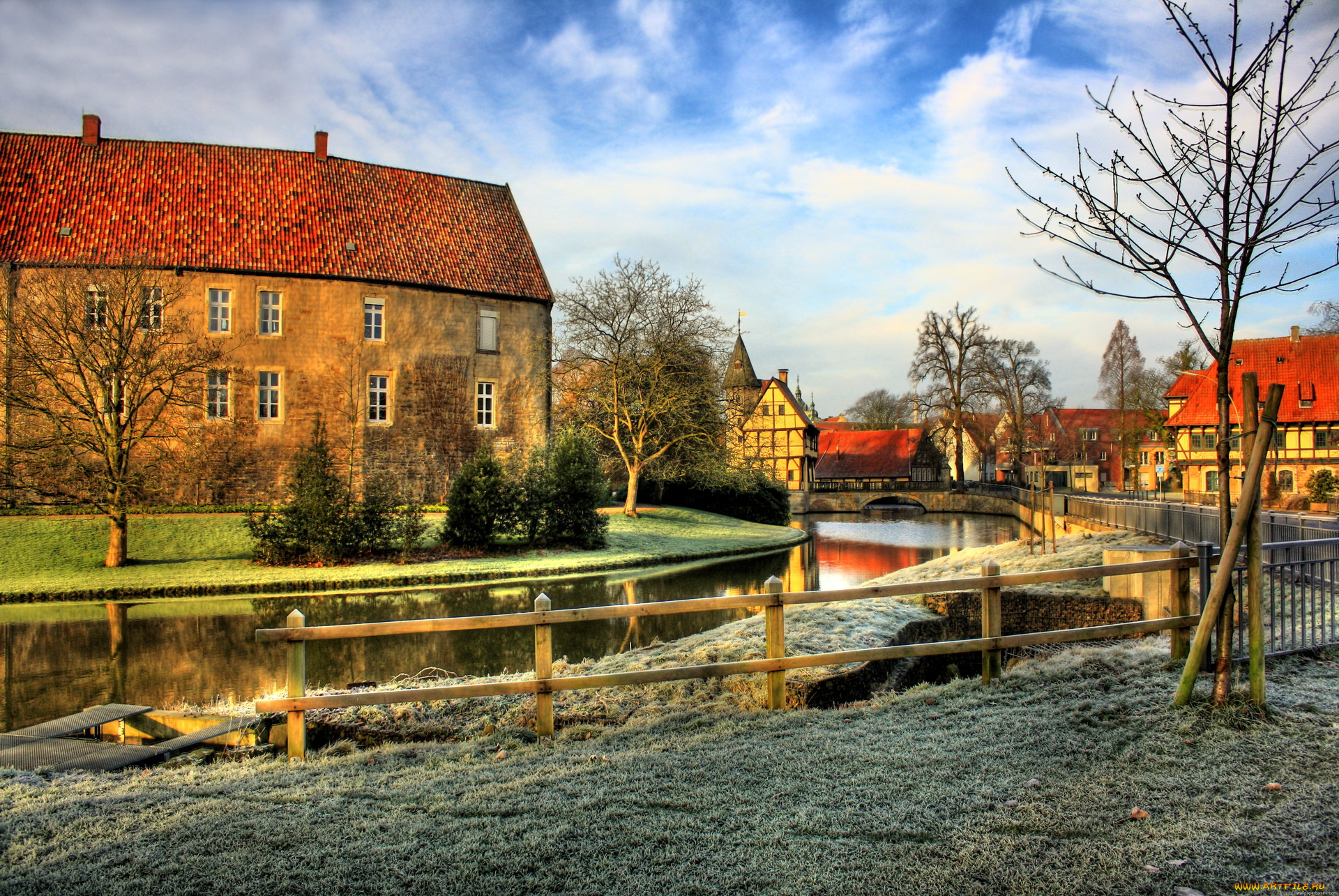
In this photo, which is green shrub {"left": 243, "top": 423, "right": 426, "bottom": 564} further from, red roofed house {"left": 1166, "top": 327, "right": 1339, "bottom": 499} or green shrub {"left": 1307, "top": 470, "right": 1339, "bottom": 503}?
red roofed house {"left": 1166, "top": 327, "right": 1339, "bottom": 499}

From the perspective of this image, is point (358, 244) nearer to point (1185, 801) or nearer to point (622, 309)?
point (622, 309)

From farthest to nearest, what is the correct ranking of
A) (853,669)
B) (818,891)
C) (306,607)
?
(306,607)
(853,669)
(818,891)

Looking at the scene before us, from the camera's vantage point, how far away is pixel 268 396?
30672 mm

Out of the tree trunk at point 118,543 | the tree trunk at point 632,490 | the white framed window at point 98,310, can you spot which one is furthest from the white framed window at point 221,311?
the tree trunk at point 632,490

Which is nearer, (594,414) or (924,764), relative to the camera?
(924,764)

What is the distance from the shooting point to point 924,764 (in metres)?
4.70

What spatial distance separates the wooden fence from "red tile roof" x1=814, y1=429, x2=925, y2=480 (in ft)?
227

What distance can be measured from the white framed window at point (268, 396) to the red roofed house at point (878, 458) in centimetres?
4953

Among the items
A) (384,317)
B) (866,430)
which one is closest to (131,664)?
(384,317)

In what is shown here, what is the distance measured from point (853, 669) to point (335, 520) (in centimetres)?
1667

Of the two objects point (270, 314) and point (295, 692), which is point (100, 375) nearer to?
point (270, 314)

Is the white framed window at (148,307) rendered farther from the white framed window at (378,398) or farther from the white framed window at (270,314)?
the white framed window at (378,398)

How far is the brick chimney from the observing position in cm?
3106

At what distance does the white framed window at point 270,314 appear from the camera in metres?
30.6
